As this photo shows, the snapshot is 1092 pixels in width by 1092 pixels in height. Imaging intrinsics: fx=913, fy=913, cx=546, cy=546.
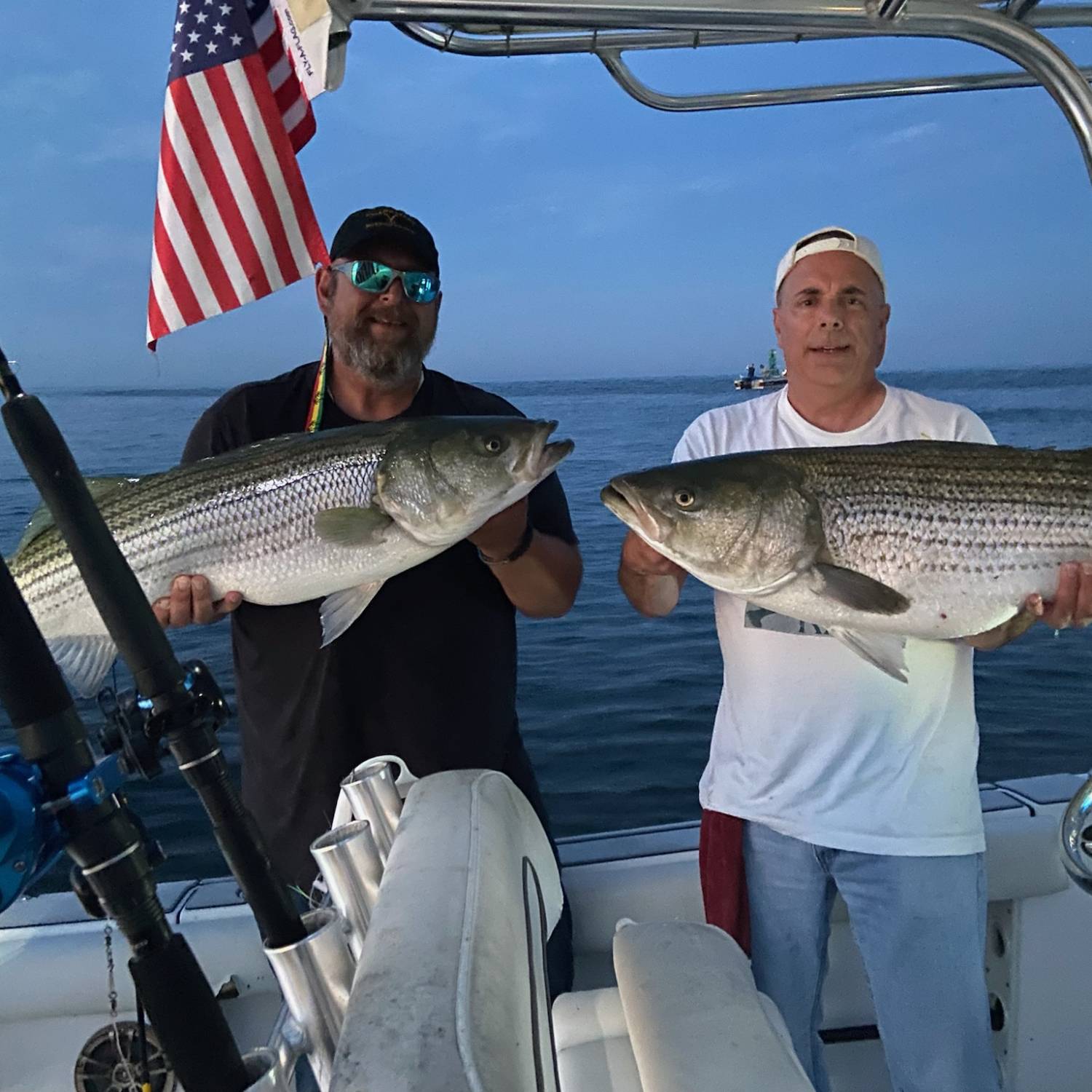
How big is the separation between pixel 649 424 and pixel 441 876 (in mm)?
28841

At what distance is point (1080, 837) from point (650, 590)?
1.23 metres

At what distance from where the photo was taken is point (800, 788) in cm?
247

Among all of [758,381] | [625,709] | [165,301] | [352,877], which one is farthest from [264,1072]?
[758,381]

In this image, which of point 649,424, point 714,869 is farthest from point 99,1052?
point 649,424

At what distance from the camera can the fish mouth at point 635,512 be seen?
8.45 feet

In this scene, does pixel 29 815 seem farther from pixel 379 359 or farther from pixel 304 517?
pixel 379 359

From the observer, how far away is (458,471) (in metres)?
2.75

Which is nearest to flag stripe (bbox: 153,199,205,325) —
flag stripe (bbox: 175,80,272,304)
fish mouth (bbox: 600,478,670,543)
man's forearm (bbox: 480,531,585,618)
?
flag stripe (bbox: 175,80,272,304)

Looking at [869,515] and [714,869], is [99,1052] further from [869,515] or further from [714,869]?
[869,515]

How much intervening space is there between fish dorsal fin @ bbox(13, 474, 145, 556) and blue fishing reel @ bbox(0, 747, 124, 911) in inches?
72.9

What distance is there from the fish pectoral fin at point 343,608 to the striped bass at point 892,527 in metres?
0.84

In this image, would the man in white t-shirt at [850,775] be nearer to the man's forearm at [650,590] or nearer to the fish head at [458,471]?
the man's forearm at [650,590]

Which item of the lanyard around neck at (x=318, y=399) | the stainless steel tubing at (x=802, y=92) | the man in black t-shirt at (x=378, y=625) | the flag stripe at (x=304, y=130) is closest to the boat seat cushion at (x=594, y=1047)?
the man in black t-shirt at (x=378, y=625)

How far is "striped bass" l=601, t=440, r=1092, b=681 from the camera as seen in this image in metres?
2.50
